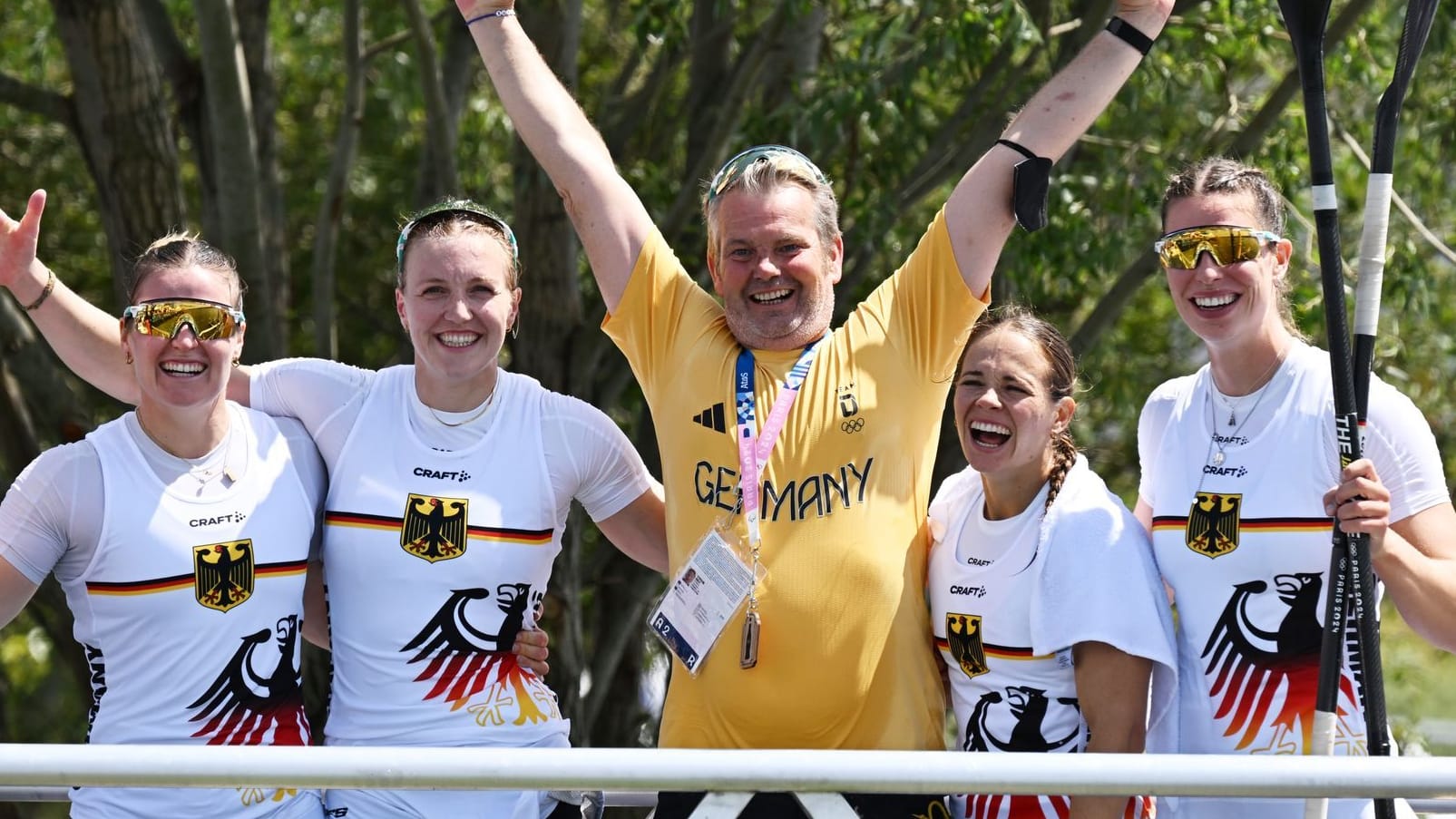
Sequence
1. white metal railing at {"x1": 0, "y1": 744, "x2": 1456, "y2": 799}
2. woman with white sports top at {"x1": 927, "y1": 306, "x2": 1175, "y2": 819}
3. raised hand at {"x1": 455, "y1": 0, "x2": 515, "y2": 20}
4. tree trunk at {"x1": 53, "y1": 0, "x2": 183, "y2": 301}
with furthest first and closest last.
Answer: tree trunk at {"x1": 53, "y1": 0, "x2": 183, "y2": 301}, raised hand at {"x1": 455, "y1": 0, "x2": 515, "y2": 20}, woman with white sports top at {"x1": 927, "y1": 306, "x2": 1175, "y2": 819}, white metal railing at {"x1": 0, "y1": 744, "x2": 1456, "y2": 799}

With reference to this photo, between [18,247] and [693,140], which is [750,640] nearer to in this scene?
[18,247]

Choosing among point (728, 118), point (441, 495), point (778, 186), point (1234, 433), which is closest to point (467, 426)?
point (441, 495)

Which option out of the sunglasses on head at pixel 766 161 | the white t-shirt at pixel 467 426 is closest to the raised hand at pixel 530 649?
the white t-shirt at pixel 467 426

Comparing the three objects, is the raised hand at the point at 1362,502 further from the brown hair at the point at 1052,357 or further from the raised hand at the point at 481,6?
the raised hand at the point at 481,6

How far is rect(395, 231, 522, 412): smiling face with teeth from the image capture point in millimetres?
3260

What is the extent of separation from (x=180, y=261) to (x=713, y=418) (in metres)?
1.11

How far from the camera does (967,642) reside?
10.2 feet

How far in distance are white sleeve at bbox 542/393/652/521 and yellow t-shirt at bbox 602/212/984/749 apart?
14cm

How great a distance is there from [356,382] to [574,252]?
10.1ft

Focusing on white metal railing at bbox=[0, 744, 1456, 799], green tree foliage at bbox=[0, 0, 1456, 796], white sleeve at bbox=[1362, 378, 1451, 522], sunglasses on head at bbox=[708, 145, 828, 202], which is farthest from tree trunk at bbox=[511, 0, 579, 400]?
white metal railing at bbox=[0, 744, 1456, 799]

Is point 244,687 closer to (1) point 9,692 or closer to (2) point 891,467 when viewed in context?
(2) point 891,467

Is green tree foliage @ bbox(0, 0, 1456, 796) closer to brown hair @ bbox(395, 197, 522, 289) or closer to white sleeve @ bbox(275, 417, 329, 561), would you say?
brown hair @ bbox(395, 197, 522, 289)

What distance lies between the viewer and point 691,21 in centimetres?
675

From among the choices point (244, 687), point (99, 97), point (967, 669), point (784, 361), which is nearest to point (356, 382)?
point (244, 687)
